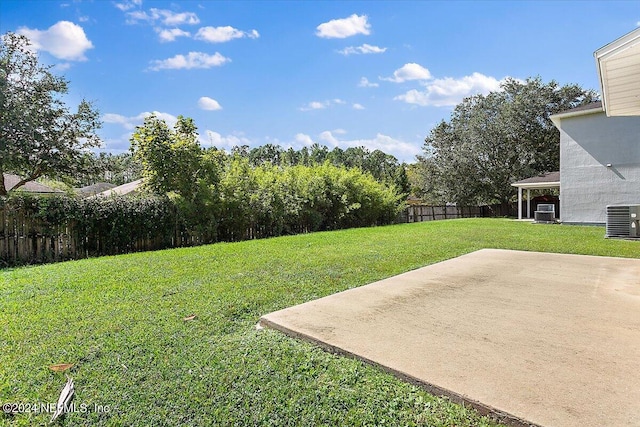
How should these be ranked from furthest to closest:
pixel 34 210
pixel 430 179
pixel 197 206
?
pixel 430 179
pixel 197 206
pixel 34 210

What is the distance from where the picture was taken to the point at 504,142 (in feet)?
86.6

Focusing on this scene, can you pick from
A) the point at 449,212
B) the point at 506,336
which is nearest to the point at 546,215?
the point at 449,212

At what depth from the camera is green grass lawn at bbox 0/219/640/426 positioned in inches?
73.7

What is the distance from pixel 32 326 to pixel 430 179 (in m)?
28.9

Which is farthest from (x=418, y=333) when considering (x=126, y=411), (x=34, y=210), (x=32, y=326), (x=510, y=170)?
(x=510, y=170)

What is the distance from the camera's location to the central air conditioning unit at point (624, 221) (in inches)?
377

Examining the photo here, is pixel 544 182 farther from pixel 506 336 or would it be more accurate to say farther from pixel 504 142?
pixel 506 336

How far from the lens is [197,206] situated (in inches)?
385

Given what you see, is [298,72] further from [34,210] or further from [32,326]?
[32,326]

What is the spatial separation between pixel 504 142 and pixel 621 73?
24.3 meters

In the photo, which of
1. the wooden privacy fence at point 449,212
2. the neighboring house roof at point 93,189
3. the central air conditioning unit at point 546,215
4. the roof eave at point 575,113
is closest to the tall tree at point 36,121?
the neighboring house roof at point 93,189

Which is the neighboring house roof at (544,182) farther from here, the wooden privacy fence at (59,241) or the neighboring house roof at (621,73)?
the wooden privacy fence at (59,241)

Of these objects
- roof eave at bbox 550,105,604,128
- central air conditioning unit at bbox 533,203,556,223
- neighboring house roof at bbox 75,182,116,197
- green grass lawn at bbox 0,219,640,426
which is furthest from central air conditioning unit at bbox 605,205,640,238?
neighboring house roof at bbox 75,182,116,197

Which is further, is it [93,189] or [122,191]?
[93,189]
